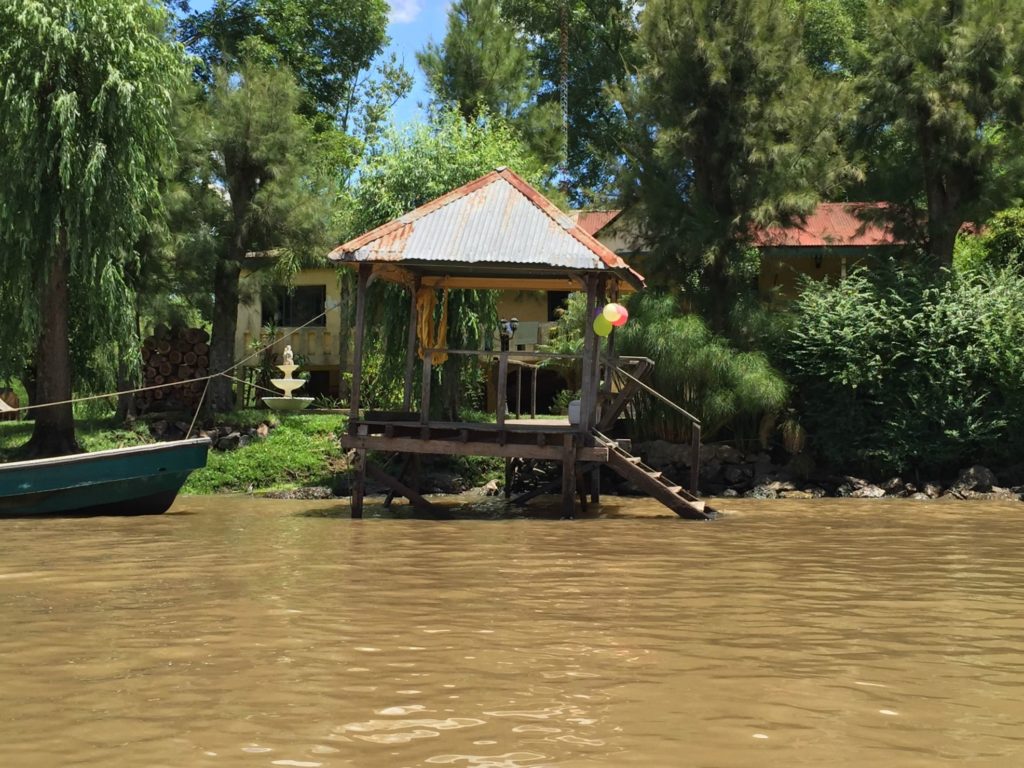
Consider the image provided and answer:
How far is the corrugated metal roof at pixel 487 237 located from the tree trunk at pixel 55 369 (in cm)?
716

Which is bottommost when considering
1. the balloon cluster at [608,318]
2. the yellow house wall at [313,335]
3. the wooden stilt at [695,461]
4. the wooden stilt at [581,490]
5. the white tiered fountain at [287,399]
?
the wooden stilt at [581,490]

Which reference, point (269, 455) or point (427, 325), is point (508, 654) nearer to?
point (427, 325)

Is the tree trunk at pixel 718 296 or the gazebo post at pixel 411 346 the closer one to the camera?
the gazebo post at pixel 411 346

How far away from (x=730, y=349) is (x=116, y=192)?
10.9 m

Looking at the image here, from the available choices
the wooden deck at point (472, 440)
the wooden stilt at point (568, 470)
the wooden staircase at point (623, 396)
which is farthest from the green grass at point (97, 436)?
the wooden stilt at point (568, 470)

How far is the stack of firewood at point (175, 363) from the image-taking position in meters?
25.8

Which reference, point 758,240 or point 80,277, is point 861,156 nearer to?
point 758,240

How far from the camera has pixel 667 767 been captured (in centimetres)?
459

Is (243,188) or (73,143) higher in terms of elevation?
(243,188)

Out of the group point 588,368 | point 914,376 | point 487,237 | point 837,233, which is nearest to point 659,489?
point 588,368

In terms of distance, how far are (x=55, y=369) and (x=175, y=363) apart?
577cm

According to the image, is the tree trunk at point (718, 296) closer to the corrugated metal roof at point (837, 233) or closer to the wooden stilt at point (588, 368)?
the corrugated metal roof at point (837, 233)

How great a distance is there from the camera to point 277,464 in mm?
21469

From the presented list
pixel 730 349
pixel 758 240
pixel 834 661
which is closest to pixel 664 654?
pixel 834 661
